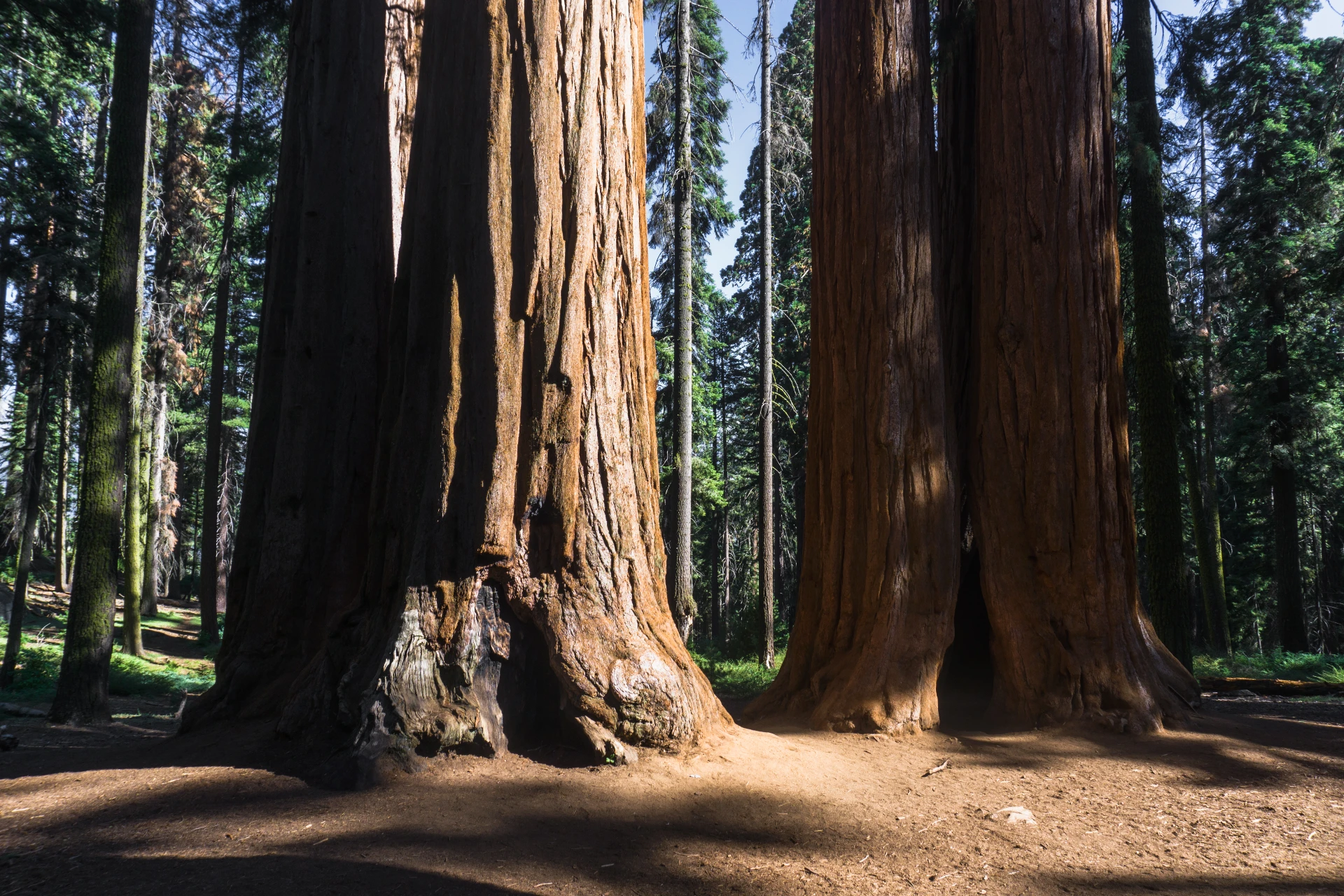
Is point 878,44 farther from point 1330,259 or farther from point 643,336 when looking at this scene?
point 1330,259

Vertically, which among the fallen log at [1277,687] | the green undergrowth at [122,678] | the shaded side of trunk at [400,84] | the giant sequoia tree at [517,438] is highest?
the shaded side of trunk at [400,84]

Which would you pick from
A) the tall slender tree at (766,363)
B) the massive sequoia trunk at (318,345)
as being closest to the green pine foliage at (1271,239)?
the tall slender tree at (766,363)

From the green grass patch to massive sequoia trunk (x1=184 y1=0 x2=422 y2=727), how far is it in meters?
5.70

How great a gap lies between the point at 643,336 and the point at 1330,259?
1414cm

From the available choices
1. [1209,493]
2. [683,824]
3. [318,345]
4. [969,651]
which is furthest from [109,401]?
[1209,493]

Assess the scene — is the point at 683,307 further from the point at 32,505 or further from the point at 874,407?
the point at 32,505

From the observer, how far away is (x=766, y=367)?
569 inches

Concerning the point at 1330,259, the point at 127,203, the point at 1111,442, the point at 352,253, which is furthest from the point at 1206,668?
the point at 127,203

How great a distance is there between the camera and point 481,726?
3.86m

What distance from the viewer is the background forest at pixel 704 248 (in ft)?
37.5

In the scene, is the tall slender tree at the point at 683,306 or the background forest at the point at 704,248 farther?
the tall slender tree at the point at 683,306

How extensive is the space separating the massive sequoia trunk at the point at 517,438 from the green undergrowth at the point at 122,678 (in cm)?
917

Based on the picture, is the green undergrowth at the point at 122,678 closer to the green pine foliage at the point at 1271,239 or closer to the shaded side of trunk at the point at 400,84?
the shaded side of trunk at the point at 400,84

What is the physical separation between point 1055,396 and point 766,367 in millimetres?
8802
